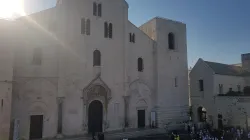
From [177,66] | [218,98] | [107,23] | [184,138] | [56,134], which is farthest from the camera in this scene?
[177,66]

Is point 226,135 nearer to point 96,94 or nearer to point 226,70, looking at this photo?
point 226,70

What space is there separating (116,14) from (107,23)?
1521mm

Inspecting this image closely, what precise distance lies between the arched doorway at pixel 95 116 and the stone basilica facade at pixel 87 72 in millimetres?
91

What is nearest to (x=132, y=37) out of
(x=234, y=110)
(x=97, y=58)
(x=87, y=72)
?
(x=97, y=58)

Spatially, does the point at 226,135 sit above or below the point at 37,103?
below

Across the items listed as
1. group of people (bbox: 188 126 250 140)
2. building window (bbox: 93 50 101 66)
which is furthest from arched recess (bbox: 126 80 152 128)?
group of people (bbox: 188 126 250 140)

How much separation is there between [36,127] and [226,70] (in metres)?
22.4

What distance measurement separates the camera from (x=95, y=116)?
2156cm

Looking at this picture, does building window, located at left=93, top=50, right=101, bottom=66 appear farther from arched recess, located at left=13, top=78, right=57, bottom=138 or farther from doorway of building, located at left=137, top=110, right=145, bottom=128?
doorway of building, located at left=137, top=110, right=145, bottom=128

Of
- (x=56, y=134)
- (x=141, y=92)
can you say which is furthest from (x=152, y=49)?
(x=56, y=134)

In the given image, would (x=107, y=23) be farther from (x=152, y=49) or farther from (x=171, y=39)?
(x=171, y=39)

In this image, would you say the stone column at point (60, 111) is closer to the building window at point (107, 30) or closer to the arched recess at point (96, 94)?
the arched recess at point (96, 94)

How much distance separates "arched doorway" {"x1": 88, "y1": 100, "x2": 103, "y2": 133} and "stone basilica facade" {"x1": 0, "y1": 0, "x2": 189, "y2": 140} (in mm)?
91

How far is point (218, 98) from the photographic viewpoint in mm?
25000
